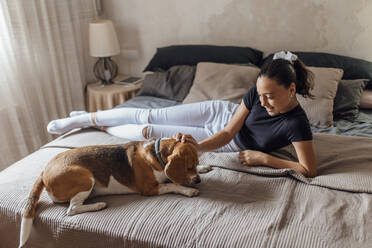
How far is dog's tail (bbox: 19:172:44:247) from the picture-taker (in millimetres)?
1247

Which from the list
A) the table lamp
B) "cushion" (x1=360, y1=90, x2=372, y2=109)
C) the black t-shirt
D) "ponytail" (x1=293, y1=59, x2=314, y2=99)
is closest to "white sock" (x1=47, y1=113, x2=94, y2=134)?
the black t-shirt

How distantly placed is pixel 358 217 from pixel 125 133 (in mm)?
1281

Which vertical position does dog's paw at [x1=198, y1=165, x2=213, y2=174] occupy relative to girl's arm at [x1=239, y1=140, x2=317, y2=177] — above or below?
below

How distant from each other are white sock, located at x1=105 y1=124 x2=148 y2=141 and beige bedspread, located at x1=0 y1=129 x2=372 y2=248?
529 mm

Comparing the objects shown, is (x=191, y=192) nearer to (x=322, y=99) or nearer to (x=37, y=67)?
(x=322, y=99)

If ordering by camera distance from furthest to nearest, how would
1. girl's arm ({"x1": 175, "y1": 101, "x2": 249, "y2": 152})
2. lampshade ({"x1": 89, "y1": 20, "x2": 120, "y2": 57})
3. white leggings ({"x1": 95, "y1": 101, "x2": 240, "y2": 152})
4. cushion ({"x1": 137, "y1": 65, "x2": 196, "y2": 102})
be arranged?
lampshade ({"x1": 89, "y1": 20, "x2": 120, "y2": 57}), cushion ({"x1": 137, "y1": 65, "x2": 196, "y2": 102}), white leggings ({"x1": 95, "y1": 101, "x2": 240, "y2": 152}), girl's arm ({"x1": 175, "y1": 101, "x2": 249, "y2": 152})

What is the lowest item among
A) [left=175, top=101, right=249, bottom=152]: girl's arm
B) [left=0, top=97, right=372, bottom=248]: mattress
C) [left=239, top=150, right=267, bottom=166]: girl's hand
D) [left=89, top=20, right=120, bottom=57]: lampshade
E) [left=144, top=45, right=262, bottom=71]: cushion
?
[left=0, top=97, right=372, bottom=248]: mattress

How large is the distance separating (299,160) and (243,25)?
65.4 inches

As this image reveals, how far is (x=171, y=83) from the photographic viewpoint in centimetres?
265

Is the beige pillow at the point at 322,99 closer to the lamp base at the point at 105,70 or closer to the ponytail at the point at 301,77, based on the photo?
the ponytail at the point at 301,77

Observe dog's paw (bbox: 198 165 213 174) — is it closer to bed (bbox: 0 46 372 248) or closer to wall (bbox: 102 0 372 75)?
bed (bbox: 0 46 372 248)

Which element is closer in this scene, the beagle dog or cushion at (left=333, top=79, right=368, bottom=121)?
the beagle dog

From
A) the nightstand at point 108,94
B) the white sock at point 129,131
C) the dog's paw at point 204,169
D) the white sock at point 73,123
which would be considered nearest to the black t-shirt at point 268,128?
the dog's paw at point 204,169

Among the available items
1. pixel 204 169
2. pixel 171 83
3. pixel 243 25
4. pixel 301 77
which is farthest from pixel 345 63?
pixel 204 169
